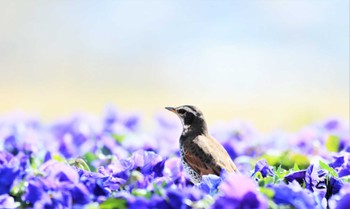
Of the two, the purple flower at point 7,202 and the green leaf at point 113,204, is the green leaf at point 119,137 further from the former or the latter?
the green leaf at point 113,204

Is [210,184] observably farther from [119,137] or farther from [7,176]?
[119,137]

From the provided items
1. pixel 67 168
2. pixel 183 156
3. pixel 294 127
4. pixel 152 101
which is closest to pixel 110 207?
pixel 67 168

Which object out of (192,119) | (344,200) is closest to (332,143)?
(192,119)

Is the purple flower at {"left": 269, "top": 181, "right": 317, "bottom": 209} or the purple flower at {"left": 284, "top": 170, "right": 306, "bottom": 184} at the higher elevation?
the purple flower at {"left": 269, "top": 181, "right": 317, "bottom": 209}

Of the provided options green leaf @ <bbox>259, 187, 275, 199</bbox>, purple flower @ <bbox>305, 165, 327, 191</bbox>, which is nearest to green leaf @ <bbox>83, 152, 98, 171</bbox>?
purple flower @ <bbox>305, 165, 327, 191</bbox>

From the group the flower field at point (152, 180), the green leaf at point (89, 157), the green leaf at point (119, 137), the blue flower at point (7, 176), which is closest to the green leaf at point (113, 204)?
the flower field at point (152, 180)

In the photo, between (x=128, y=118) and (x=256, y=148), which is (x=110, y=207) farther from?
(x=128, y=118)

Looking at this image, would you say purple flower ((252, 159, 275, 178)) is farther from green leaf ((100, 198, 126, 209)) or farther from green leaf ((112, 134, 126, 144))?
green leaf ((112, 134, 126, 144))
